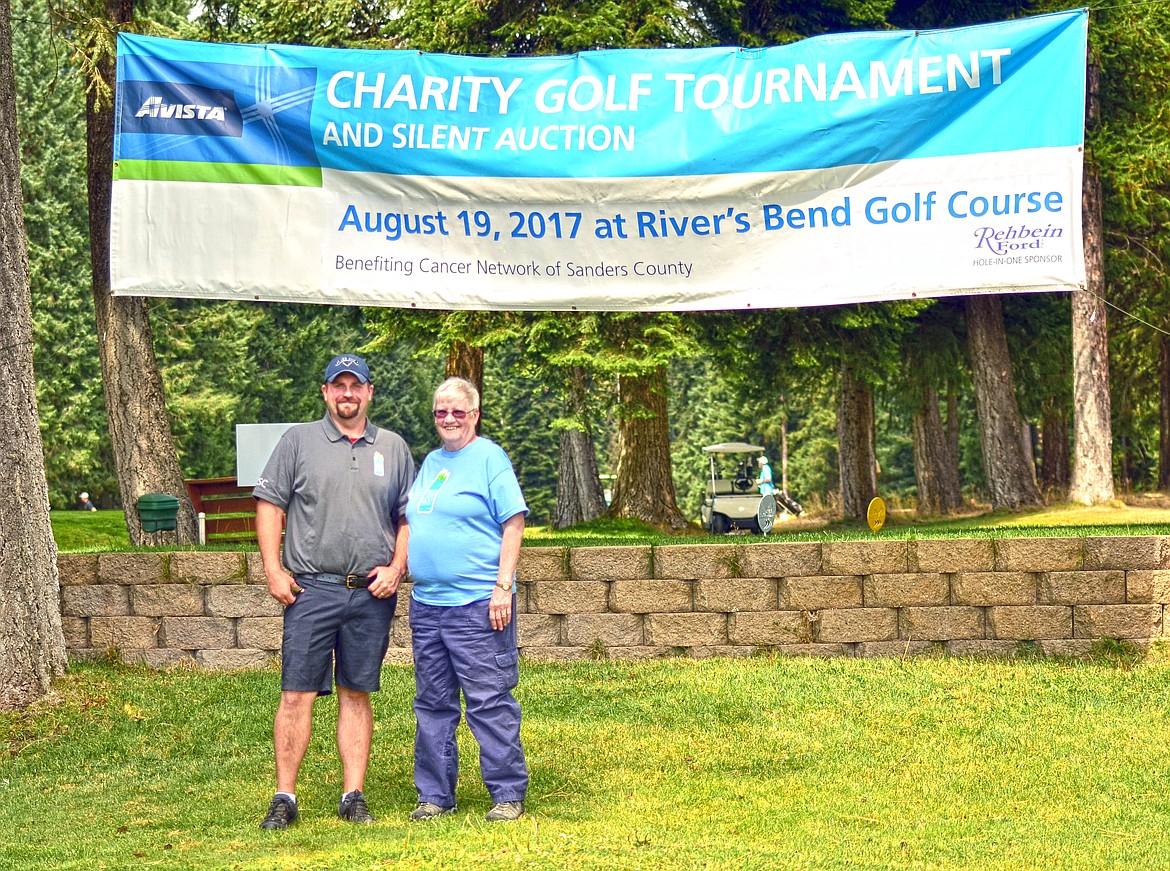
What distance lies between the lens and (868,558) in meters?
10.1

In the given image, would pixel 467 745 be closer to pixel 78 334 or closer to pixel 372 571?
pixel 372 571

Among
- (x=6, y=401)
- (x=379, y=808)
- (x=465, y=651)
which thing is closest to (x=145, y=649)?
(x=6, y=401)

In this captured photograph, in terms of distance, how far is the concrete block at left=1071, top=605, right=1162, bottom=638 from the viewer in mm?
9969

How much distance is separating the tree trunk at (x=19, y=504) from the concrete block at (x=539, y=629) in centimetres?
314

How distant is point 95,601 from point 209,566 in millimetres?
899

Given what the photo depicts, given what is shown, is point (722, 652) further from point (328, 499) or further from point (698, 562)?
point (328, 499)

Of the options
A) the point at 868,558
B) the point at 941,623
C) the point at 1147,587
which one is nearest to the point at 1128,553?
the point at 1147,587

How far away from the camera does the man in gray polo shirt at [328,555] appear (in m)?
6.43

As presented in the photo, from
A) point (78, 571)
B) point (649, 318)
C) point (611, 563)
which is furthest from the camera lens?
point (649, 318)

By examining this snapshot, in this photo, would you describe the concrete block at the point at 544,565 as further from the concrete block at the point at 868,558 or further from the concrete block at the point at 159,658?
the concrete block at the point at 159,658

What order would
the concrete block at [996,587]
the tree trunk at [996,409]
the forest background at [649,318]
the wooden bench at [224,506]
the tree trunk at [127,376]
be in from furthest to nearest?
the tree trunk at [996,409] → the forest background at [649,318] → the wooden bench at [224,506] → the tree trunk at [127,376] → the concrete block at [996,587]

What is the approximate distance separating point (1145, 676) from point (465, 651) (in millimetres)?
5282

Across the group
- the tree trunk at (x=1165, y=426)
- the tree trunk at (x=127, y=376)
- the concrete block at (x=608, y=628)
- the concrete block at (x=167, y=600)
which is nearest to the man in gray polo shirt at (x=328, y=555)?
the concrete block at (x=608, y=628)

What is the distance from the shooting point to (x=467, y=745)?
8.23 m
